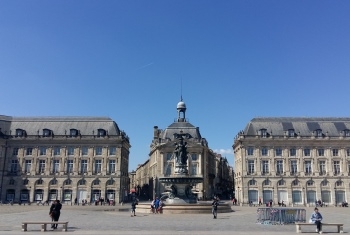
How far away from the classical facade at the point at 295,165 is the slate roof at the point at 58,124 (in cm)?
2947

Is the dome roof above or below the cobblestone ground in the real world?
above

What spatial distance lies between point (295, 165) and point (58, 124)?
168ft

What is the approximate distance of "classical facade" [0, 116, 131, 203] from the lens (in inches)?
2963

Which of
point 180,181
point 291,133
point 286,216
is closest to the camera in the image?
point 286,216

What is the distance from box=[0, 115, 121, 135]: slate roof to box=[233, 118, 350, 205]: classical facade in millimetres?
29475

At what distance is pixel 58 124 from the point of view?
81.5 metres

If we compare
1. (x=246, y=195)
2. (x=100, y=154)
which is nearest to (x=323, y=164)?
Result: (x=246, y=195)

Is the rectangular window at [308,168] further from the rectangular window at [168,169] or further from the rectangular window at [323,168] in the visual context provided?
the rectangular window at [168,169]

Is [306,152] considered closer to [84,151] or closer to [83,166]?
[84,151]

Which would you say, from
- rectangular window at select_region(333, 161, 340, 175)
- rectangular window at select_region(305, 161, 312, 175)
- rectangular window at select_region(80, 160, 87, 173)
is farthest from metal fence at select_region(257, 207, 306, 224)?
rectangular window at select_region(80, 160, 87, 173)

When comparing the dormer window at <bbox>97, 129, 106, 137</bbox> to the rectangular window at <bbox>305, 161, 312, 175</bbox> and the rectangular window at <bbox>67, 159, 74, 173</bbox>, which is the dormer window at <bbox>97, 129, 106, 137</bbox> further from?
the rectangular window at <bbox>305, 161, 312, 175</bbox>

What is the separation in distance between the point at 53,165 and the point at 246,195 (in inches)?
1576

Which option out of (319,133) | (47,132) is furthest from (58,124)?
(319,133)

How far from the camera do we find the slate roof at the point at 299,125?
259 ft
